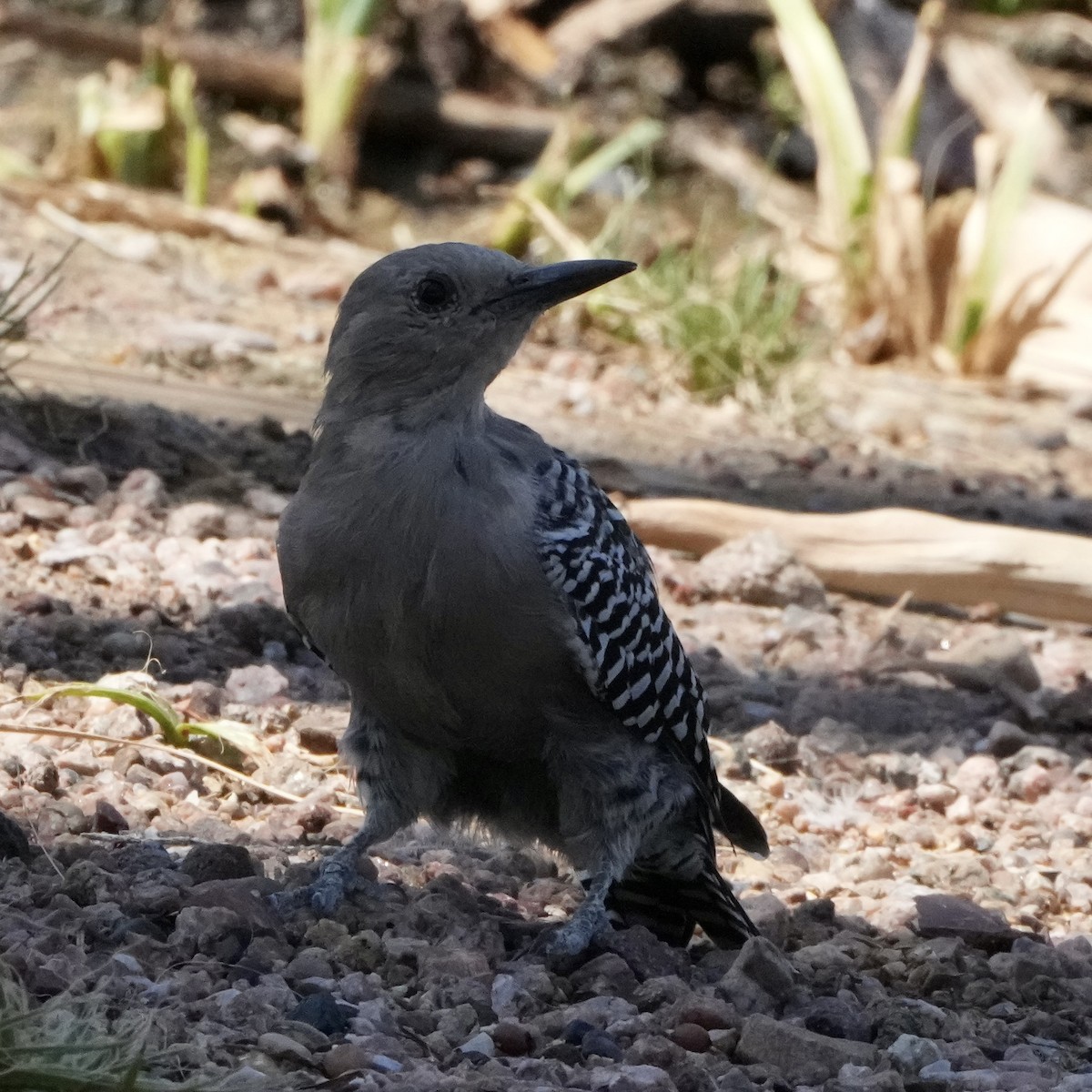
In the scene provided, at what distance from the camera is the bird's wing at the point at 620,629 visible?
401 centimetres

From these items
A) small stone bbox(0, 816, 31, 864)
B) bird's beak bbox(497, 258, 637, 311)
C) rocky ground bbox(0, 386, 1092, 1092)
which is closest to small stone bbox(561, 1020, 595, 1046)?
rocky ground bbox(0, 386, 1092, 1092)

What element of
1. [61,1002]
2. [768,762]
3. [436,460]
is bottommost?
[768,762]

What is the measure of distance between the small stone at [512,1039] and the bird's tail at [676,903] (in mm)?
1056

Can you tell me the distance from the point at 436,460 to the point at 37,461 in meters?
2.79

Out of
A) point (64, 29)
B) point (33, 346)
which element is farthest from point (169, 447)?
point (64, 29)

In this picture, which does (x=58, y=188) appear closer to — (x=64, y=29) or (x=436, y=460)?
(x=64, y=29)

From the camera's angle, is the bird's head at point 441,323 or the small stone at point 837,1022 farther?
the bird's head at point 441,323

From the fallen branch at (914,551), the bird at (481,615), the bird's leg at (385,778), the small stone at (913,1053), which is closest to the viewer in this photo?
the small stone at (913,1053)

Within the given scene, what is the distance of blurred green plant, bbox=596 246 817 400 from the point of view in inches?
356

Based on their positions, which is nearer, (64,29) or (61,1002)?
(61,1002)

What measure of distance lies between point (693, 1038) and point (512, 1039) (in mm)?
363

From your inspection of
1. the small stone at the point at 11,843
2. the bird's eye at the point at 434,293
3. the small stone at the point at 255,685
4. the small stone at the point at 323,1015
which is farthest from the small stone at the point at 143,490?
the small stone at the point at 323,1015

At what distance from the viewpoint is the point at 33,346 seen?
23.9ft

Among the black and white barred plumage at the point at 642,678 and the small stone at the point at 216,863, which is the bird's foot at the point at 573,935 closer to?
the black and white barred plumage at the point at 642,678
